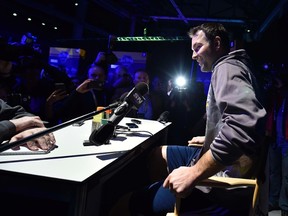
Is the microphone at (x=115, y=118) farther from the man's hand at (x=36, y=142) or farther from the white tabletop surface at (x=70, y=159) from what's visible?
the man's hand at (x=36, y=142)

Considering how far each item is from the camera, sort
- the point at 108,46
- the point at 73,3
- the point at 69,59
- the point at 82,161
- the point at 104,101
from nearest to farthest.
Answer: the point at 82,161 < the point at 104,101 < the point at 69,59 < the point at 108,46 < the point at 73,3

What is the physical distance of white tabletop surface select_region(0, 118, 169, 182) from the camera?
0.95m

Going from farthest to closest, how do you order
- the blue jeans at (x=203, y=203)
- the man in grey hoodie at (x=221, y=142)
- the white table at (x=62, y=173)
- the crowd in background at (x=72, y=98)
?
the crowd in background at (x=72, y=98) → the blue jeans at (x=203, y=203) → the man in grey hoodie at (x=221, y=142) → the white table at (x=62, y=173)

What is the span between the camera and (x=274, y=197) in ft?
9.90

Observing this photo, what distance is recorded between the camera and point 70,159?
113 centimetres

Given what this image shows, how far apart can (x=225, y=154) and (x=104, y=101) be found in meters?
2.61

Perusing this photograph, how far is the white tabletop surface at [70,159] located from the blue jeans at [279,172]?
2003 millimetres

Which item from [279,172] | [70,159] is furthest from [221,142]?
[279,172]

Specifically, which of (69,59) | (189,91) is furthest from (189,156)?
(69,59)

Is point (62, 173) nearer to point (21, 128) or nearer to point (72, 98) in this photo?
point (21, 128)

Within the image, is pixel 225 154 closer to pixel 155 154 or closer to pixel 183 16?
pixel 155 154

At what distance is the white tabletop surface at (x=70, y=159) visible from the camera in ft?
3.10

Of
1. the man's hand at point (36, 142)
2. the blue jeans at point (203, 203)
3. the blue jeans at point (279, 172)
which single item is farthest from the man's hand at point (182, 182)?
the blue jeans at point (279, 172)

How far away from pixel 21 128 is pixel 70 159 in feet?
1.23
